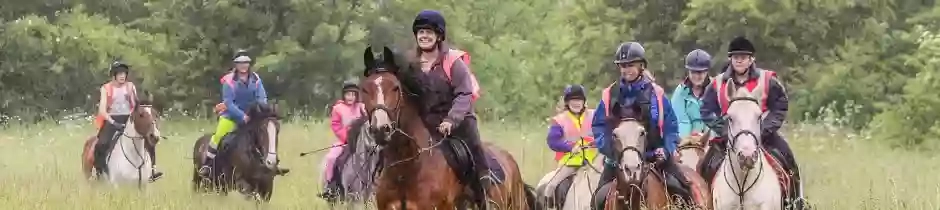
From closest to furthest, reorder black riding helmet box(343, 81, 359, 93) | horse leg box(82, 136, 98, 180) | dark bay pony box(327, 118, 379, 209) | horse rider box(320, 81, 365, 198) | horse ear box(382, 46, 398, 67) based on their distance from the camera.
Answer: horse ear box(382, 46, 398, 67) → dark bay pony box(327, 118, 379, 209) → horse rider box(320, 81, 365, 198) → black riding helmet box(343, 81, 359, 93) → horse leg box(82, 136, 98, 180)

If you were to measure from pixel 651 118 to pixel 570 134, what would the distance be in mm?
2348

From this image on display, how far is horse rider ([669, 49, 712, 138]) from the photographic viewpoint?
1173 cm

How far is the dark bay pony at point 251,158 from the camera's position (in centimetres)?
1302

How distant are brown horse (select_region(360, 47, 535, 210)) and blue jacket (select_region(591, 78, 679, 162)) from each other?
127 cm

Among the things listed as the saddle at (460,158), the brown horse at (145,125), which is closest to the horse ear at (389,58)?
the saddle at (460,158)

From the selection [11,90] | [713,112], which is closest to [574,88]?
[713,112]

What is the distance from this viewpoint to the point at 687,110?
38.7ft

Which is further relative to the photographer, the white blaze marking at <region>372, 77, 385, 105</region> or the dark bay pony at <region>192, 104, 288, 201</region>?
the dark bay pony at <region>192, 104, 288, 201</region>

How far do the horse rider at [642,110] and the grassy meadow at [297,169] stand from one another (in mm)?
1925

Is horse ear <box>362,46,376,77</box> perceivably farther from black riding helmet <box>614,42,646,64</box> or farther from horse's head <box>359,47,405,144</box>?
black riding helmet <box>614,42,646,64</box>

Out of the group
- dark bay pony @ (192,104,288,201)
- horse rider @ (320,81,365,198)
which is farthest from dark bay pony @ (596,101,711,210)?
dark bay pony @ (192,104,288,201)

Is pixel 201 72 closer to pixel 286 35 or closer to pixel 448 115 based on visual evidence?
pixel 286 35

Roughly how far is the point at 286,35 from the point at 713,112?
71.9 ft

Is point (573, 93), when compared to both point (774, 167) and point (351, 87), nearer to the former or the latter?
point (774, 167)
